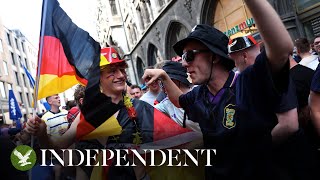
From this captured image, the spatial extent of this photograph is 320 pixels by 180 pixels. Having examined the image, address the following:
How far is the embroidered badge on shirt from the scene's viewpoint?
6.67 feet

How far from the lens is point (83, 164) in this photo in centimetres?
262

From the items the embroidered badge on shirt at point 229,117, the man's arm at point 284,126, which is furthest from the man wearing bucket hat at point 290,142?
the embroidered badge on shirt at point 229,117

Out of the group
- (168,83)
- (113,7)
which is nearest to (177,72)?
(168,83)

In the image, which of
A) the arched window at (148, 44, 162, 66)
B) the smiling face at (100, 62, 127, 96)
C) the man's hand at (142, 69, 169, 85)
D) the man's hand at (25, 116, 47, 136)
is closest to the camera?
the man's hand at (25, 116, 47, 136)

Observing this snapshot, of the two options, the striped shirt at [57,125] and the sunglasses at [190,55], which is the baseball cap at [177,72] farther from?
the sunglasses at [190,55]

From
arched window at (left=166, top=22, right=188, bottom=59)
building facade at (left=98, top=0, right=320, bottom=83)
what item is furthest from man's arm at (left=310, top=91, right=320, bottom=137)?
arched window at (left=166, top=22, right=188, bottom=59)

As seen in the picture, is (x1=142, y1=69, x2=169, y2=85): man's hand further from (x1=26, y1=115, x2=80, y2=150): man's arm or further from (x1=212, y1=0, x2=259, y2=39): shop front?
(x1=212, y1=0, x2=259, y2=39): shop front

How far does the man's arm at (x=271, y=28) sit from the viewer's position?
1560 millimetres

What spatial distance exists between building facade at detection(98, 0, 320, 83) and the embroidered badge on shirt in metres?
1.36

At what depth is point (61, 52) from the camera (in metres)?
2.67

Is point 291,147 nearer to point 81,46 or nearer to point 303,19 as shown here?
point 81,46

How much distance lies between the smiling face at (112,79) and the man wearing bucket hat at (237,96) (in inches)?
14.5

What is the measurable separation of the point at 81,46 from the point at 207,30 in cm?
104

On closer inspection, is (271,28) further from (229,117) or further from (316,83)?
(316,83)
